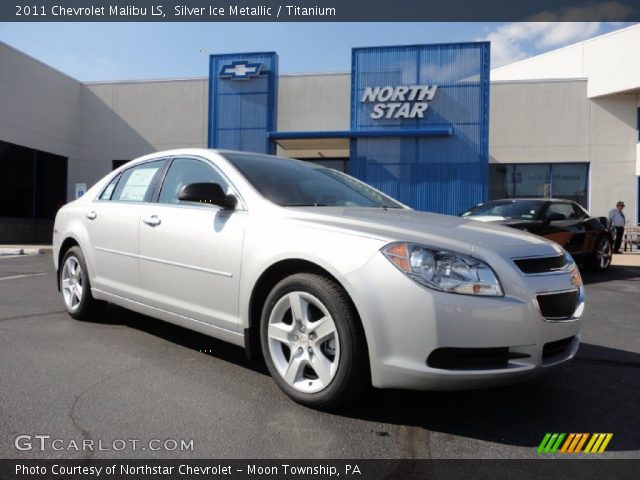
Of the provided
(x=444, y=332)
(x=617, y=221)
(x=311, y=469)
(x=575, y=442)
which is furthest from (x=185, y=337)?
(x=617, y=221)

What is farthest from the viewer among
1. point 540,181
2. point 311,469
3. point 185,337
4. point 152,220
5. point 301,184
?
point 540,181

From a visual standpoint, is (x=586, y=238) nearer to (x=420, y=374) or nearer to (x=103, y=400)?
(x=420, y=374)

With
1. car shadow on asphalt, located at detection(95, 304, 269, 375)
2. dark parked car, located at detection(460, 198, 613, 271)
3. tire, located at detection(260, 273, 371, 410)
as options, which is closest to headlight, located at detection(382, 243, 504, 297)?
tire, located at detection(260, 273, 371, 410)

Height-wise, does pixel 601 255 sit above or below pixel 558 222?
below

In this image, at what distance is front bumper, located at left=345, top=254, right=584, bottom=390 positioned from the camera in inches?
92.7

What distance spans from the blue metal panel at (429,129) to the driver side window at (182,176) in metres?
13.3

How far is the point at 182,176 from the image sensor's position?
3.86 metres

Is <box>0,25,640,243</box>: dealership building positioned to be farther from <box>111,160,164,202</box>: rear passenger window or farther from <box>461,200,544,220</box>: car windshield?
<box>111,160,164,202</box>: rear passenger window

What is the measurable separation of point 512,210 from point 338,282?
654 centimetres

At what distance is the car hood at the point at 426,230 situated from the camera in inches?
101

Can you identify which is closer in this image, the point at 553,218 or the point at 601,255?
the point at 553,218

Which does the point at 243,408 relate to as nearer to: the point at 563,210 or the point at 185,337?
the point at 185,337

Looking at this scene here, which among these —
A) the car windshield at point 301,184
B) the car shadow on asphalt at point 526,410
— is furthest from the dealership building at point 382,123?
the car shadow on asphalt at point 526,410

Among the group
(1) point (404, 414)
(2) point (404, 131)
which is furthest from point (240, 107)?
(1) point (404, 414)
